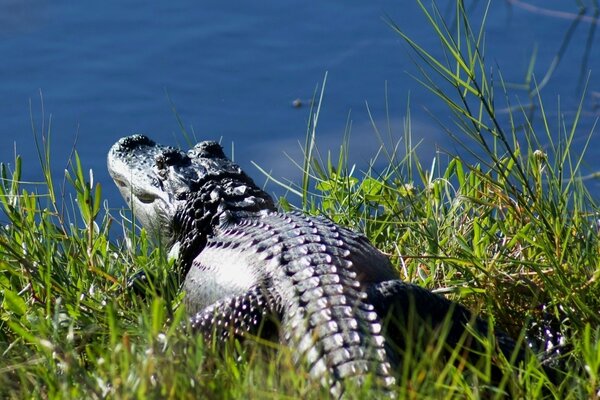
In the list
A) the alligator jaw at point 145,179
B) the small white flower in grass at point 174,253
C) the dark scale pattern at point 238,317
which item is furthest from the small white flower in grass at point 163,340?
the alligator jaw at point 145,179

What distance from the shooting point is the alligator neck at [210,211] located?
4.46 metres

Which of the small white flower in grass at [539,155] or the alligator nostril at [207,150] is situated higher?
the small white flower in grass at [539,155]

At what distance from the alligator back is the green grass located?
107 mm

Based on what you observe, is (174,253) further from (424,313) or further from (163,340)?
(163,340)

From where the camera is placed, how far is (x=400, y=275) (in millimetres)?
3930

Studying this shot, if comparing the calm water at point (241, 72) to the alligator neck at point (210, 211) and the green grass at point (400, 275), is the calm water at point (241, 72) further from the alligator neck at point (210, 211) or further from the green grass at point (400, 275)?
the green grass at point (400, 275)

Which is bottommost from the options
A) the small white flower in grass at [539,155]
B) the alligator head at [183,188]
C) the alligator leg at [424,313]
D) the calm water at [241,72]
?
the calm water at [241,72]

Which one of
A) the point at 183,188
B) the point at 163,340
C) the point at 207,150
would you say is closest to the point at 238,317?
the point at 163,340

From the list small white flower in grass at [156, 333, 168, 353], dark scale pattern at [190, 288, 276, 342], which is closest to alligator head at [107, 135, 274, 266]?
dark scale pattern at [190, 288, 276, 342]

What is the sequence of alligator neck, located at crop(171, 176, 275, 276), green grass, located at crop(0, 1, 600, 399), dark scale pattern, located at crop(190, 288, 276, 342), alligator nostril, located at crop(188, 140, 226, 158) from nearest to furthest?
green grass, located at crop(0, 1, 600, 399) → dark scale pattern, located at crop(190, 288, 276, 342) → alligator neck, located at crop(171, 176, 275, 276) → alligator nostril, located at crop(188, 140, 226, 158)

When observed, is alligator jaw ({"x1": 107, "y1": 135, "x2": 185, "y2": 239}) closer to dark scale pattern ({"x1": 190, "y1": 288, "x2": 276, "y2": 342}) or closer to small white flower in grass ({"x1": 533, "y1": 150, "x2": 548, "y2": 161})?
dark scale pattern ({"x1": 190, "y1": 288, "x2": 276, "y2": 342})

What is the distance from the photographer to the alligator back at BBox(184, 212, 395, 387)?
2932 millimetres

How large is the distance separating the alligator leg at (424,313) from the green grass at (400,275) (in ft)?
0.33

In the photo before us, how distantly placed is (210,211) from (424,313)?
4.47 ft
